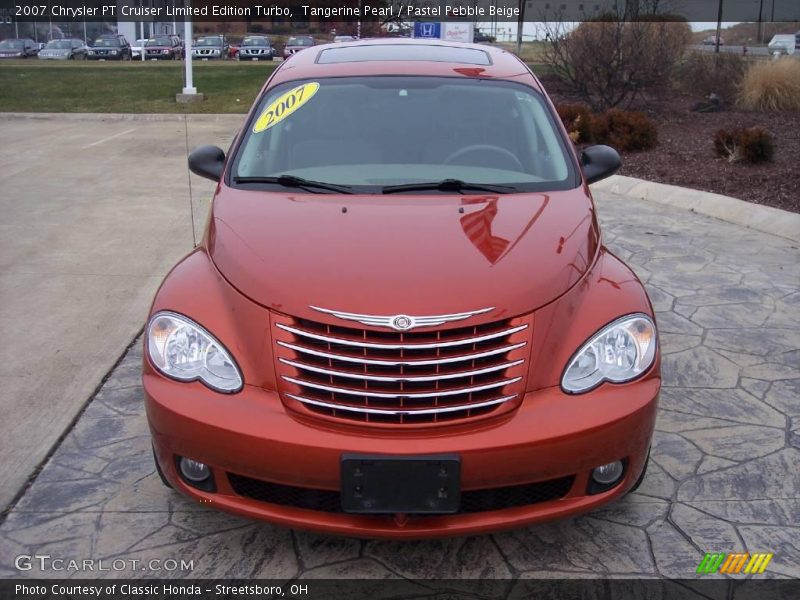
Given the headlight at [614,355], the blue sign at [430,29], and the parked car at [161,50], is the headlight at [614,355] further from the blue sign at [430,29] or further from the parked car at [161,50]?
the parked car at [161,50]

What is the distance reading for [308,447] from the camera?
9.27 ft

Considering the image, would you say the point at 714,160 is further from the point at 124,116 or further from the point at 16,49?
the point at 16,49

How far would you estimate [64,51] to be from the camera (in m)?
45.0

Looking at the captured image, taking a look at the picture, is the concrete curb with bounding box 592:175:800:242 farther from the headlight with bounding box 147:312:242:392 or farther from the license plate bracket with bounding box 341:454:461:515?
the headlight with bounding box 147:312:242:392

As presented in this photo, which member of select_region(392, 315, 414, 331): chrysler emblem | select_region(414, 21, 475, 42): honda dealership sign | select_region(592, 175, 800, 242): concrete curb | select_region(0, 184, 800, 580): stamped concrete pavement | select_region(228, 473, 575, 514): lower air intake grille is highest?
select_region(414, 21, 475, 42): honda dealership sign

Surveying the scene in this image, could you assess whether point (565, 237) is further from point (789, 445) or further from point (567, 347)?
point (789, 445)

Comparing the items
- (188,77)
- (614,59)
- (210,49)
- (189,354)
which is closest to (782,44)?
(210,49)

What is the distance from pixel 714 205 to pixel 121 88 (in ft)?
61.9

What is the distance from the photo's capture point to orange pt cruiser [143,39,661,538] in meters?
2.85

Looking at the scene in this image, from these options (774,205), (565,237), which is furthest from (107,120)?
(565,237)

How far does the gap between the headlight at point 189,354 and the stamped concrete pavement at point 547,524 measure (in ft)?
2.34

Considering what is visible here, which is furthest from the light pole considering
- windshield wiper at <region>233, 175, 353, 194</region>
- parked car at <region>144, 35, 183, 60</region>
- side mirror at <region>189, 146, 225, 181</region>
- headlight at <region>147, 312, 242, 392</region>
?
parked car at <region>144, 35, 183, 60</region>

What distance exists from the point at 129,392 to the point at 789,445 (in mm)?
3289

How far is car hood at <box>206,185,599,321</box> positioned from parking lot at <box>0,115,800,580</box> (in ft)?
3.21
